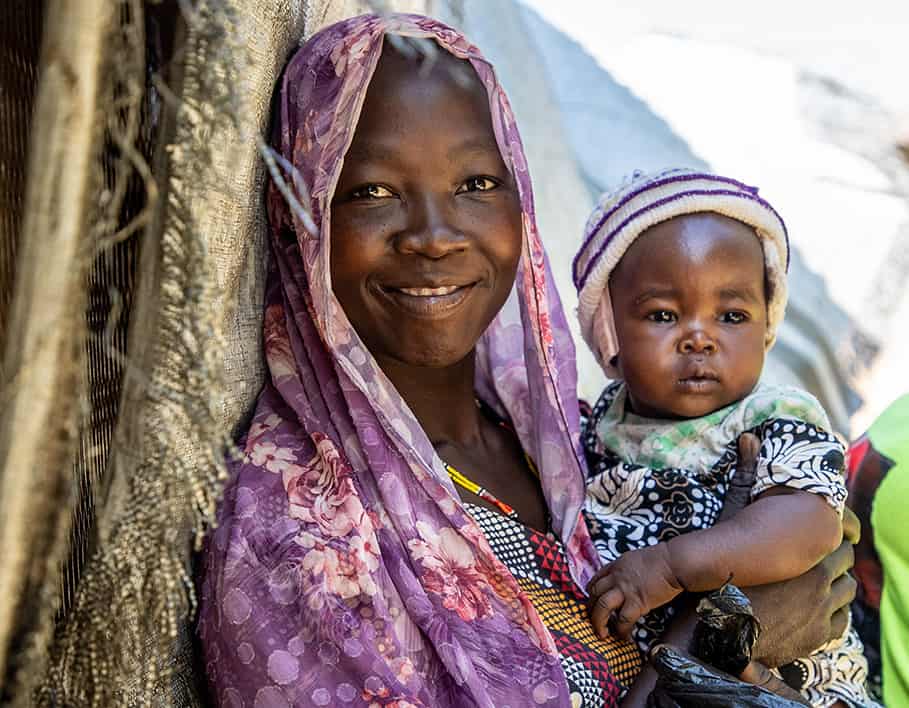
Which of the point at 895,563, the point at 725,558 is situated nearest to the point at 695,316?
the point at 725,558

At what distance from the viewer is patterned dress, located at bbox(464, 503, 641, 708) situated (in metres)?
1.75

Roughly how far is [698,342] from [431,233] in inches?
28.4

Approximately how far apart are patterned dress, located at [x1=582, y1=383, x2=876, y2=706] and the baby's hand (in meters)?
0.17

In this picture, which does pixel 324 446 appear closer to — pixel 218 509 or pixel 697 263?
pixel 218 509

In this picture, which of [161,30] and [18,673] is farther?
[161,30]

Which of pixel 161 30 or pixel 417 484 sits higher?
pixel 161 30

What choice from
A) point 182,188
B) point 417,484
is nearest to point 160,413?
point 182,188

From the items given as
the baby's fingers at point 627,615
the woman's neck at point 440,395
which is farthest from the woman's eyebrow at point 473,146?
the baby's fingers at point 627,615

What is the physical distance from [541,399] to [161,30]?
4.15ft

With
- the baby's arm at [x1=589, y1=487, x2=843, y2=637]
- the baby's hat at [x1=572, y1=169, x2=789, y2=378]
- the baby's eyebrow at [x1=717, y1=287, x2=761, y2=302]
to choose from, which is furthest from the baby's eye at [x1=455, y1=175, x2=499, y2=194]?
the baby's arm at [x1=589, y1=487, x2=843, y2=637]

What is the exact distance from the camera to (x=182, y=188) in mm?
1019

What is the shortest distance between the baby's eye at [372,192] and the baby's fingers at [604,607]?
817mm

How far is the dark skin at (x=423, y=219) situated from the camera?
5.87ft

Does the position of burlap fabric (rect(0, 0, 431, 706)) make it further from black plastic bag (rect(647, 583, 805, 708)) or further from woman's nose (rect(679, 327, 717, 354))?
woman's nose (rect(679, 327, 717, 354))
